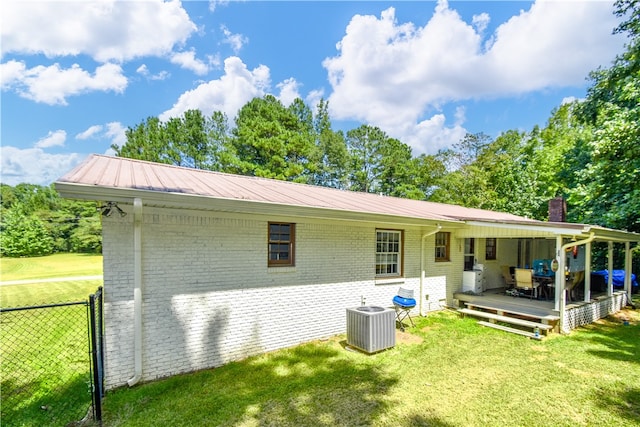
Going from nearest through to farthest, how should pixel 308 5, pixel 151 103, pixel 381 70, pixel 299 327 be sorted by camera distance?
pixel 299 327
pixel 308 5
pixel 381 70
pixel 151 103

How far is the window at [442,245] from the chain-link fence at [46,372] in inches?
356

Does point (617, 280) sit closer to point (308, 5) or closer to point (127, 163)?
point (308, 5)

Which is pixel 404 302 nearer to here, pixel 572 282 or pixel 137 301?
pixel 572 282

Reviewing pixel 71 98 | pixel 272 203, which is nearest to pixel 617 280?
pixel 272 203

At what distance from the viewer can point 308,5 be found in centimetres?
1162

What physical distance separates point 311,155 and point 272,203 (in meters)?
20.9

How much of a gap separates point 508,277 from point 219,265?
10.4 m

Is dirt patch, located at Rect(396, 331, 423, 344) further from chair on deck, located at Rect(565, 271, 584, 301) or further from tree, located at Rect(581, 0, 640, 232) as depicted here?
tree, located at Rect(581, 0, 640, 232)

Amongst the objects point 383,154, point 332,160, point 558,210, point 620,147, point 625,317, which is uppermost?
point 383,154

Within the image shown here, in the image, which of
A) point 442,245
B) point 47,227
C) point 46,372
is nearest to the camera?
point 46,372

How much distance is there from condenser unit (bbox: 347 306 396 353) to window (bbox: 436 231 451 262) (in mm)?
4294

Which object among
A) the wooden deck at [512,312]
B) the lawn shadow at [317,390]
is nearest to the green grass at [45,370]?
the lawn shadow at [317,390]

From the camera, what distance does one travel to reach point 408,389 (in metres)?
4.80

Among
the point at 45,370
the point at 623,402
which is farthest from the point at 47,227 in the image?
the point at 623,402
